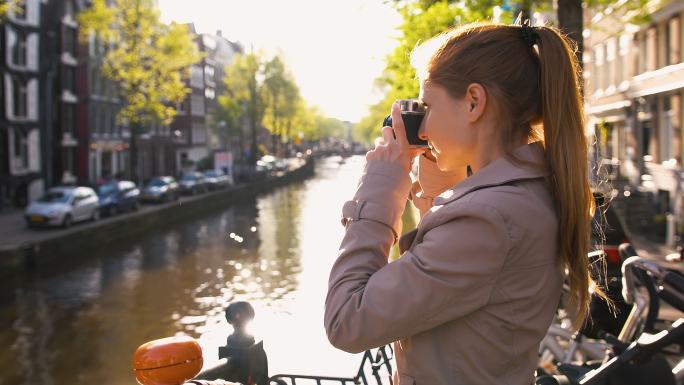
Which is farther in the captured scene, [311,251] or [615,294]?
[311,251]

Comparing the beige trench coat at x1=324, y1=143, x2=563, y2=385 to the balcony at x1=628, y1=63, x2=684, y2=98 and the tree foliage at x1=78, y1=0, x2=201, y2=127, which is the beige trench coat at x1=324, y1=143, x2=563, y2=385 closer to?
the balcony at x1=628, y1=63, x2=684, y2=98

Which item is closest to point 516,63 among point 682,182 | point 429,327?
point 429,327

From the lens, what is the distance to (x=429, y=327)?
133cm

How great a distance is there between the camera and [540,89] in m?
1.44

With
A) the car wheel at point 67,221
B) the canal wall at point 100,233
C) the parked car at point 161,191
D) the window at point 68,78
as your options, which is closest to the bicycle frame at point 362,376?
the canal wall at point 100,233

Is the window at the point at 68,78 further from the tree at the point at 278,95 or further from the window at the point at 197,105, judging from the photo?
the window at the point at 197,105

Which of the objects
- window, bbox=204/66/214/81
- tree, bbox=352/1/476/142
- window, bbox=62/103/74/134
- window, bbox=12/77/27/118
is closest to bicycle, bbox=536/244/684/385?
tree, bbox=352/1/476/142

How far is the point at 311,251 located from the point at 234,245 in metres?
3.23

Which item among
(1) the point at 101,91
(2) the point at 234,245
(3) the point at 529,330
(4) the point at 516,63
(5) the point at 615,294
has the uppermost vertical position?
(1) the point at 101,91

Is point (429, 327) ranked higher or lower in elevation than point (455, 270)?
lower

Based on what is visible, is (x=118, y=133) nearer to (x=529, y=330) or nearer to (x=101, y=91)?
(x=101, y=91)

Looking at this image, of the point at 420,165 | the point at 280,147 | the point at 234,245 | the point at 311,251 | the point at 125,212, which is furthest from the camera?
the point at 280,147

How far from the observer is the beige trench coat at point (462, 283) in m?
1.30

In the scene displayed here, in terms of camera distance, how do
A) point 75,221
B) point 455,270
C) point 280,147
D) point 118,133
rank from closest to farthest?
1. point 455,270
2. point 75,221
3. point 118,133
4. point 280,147
